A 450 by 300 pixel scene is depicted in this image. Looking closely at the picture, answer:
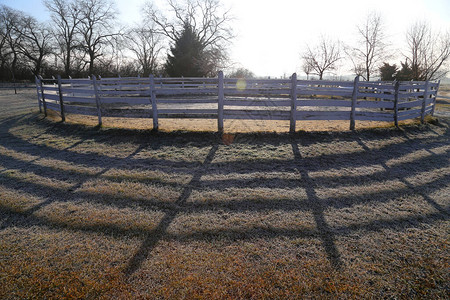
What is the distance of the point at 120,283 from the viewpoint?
2.29 meters

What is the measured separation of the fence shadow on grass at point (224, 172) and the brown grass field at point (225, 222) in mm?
29

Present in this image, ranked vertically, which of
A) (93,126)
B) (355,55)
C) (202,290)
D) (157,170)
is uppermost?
(355,55)

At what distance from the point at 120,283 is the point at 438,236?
145 inches

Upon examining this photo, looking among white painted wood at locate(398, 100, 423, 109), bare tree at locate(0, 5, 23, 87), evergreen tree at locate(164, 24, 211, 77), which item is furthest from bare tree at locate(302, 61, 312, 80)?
bare tree at locate(0, 5, 23, 87)

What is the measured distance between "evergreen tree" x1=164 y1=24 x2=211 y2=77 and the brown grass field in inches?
1184

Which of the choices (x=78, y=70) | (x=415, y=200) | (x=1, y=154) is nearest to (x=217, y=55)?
(x=78, y=70)

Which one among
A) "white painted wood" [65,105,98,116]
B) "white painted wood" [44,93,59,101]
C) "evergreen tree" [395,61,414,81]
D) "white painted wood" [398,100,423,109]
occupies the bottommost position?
"white painted wood" [65,105,98,116]

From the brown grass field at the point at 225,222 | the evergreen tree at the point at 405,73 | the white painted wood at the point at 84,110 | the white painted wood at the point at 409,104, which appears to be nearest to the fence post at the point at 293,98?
the brown grass field at the point at 225,222

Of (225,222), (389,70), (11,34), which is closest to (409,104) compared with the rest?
(225,222)

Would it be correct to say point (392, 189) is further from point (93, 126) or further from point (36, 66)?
point (36, 66)

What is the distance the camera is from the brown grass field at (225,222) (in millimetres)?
2297

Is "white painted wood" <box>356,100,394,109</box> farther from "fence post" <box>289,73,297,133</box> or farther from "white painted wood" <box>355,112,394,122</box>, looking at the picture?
"fence post" <box>289,73,297,133</box>

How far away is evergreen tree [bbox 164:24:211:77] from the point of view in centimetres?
3400

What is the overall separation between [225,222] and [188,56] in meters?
34.1
